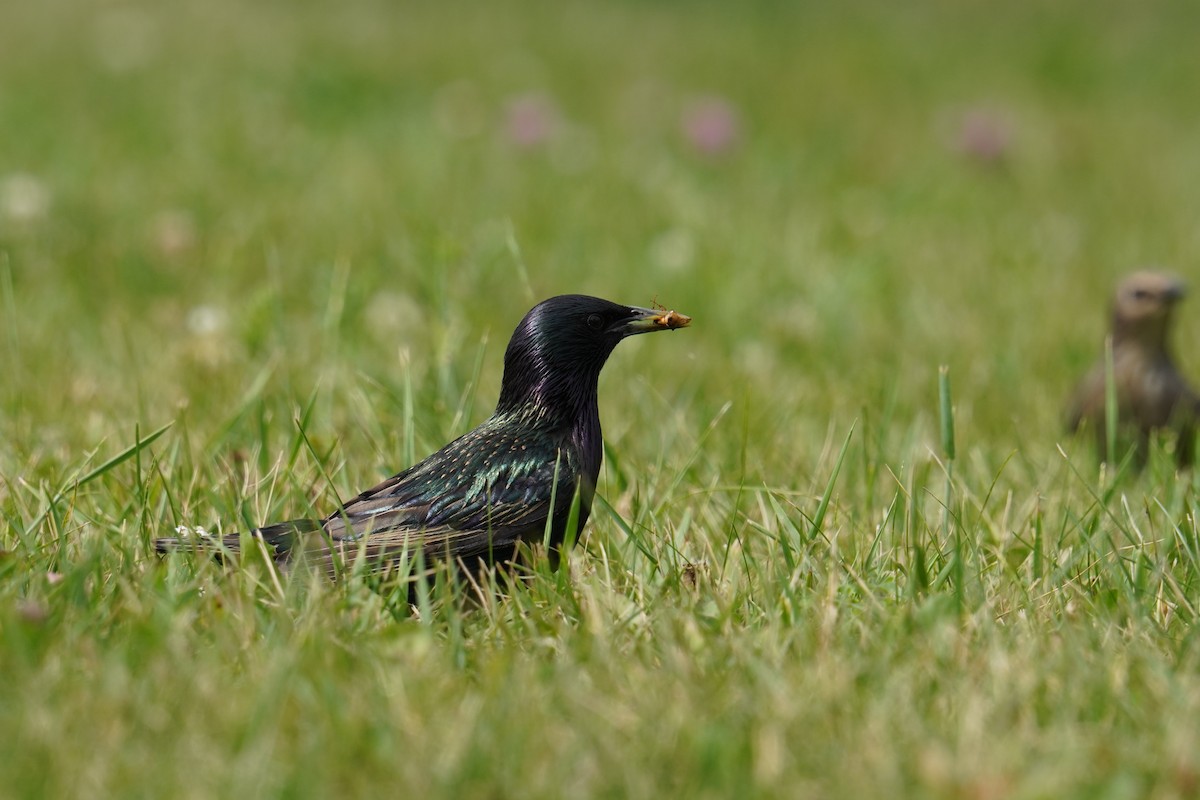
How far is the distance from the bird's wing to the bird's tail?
0.06 metres

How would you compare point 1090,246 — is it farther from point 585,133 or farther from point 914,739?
point 914,739

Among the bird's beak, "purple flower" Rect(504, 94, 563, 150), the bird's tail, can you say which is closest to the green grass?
the bird's tail

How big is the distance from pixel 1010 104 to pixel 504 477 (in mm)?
8281

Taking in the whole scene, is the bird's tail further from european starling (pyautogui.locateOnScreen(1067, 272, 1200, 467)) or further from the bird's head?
european starling (pyautogui.locateOnScreen(1067, 272, 1200, 467))

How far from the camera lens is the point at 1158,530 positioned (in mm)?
3404

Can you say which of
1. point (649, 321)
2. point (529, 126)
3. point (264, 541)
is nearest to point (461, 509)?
point (264, 541)

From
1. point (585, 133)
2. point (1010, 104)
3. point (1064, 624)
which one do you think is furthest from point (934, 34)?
point (1064, 624)

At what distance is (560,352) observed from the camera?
3.04 metres

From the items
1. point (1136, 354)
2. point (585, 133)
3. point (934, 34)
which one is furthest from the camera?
point (934, 34)

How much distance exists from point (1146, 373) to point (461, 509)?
3.13 metres

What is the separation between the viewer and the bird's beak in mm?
3119

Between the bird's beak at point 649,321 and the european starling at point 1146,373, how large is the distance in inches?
82.8

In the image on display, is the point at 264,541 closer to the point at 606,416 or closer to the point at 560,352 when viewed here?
the point at 560,352

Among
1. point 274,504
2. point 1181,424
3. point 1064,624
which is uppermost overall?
point 274,504
